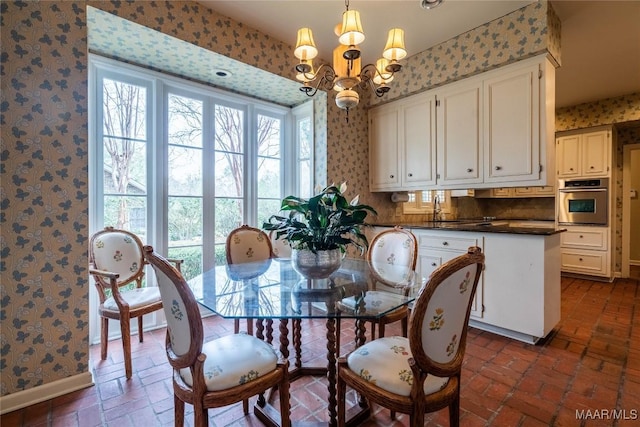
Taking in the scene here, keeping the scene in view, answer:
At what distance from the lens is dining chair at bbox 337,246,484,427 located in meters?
1.04

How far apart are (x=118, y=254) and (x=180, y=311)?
5.20 ft

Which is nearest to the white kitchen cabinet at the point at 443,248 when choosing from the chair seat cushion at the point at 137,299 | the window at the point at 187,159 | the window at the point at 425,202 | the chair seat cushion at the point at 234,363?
the window at the point at 425,202

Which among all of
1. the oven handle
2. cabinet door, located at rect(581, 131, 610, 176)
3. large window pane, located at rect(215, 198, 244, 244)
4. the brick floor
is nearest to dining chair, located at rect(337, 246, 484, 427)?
the brick floor

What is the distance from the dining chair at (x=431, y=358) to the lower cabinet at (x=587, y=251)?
4.66 metres

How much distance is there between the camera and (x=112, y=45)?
2.34 metres

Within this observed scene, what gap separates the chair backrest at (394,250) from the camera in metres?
2.24

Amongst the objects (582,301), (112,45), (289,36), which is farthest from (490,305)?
(112,45)

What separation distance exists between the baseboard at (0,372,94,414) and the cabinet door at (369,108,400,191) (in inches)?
126

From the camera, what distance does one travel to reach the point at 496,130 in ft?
8.86

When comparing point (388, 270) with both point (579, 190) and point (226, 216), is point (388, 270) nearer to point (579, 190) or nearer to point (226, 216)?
point (226, 216)

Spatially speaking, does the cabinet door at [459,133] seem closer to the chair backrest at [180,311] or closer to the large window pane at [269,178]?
the large window pane at [269,178]

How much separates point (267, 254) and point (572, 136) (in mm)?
5188

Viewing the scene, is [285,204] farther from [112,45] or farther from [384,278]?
[112,45]

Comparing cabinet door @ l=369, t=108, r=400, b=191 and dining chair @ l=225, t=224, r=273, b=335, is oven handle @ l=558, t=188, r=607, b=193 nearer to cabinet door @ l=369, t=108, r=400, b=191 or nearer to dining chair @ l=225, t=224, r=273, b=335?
cabinet door @ l=369, t=108, r=400, b=191
